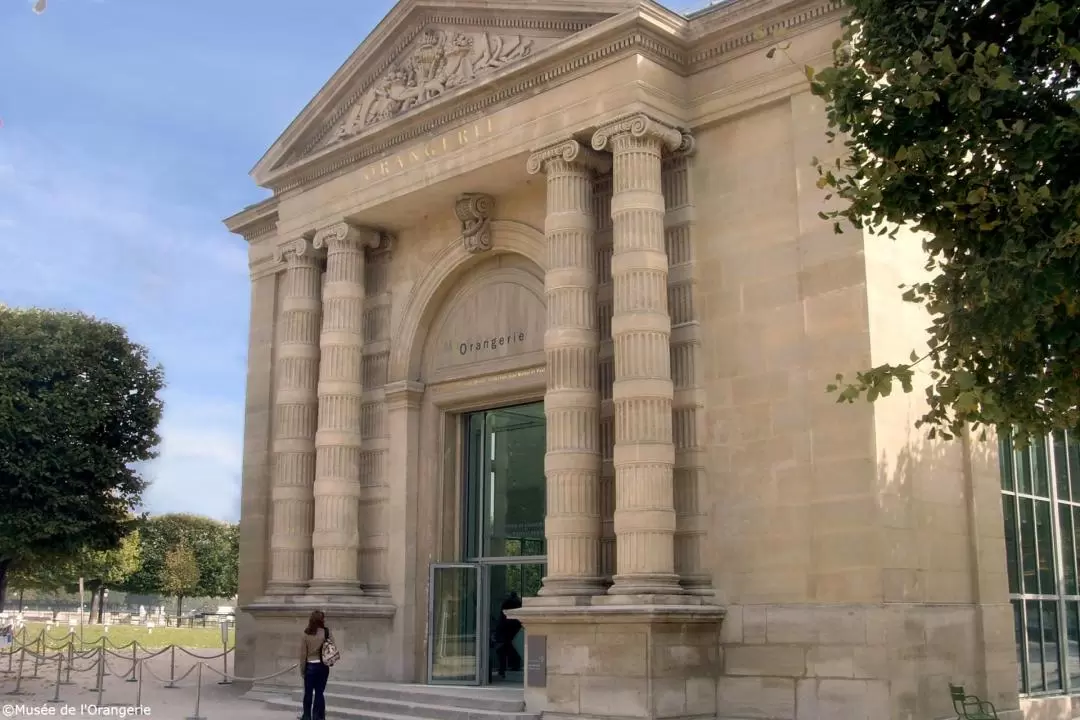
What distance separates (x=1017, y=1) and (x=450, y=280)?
14.4m

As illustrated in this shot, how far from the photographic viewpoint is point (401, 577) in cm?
2272

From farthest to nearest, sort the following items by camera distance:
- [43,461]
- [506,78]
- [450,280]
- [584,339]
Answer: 1. [43,461]
2. [450,280]
3. [506,78]
4. [584,339]

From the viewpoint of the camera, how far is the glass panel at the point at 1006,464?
68.5 feet

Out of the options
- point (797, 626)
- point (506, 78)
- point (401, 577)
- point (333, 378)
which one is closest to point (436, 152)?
point (506, 78)

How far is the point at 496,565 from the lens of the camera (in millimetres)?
22703

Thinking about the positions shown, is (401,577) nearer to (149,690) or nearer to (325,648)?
(325,648)

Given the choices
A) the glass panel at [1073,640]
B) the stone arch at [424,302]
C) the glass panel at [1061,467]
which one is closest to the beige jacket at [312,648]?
the stone arch at [424,302]

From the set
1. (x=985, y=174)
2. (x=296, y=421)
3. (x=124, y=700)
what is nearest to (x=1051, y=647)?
(x=985, y=174)

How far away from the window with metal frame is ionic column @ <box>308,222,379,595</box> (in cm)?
1249

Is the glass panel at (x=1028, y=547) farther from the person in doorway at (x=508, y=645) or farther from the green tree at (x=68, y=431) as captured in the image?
the green tree at (x=68, y=431)

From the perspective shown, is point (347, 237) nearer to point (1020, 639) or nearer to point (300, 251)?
point (300, 251)

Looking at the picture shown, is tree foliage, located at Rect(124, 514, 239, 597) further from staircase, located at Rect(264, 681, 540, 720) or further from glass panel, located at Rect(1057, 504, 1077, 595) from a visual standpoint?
glass panel, located at Rect(1057, 504, 1077, 595)

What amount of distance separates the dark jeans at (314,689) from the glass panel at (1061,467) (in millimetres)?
14571

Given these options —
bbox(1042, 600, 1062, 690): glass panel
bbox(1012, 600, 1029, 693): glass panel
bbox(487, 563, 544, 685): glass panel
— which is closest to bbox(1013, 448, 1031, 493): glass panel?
bbox(1042, 600, 1062, 690): glass panel
